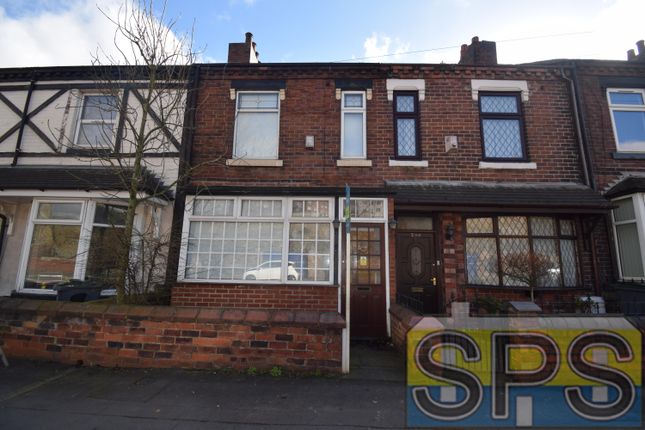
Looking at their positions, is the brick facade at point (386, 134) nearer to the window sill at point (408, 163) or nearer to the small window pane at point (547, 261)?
the window sill at point (408, 163)

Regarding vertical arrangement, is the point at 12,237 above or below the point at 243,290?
above

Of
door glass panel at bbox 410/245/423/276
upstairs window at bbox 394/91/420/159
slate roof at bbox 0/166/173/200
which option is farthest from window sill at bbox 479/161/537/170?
slate roof at bbox 0/166/173/200

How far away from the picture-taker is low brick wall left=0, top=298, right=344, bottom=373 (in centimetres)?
427

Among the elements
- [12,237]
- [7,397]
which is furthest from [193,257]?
[12,237]

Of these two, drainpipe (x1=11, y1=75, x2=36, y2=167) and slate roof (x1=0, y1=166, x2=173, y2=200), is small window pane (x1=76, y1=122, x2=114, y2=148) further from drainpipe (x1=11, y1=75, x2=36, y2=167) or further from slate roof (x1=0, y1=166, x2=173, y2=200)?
drainpipe (x1=11, y1=75, x2=36, y2=167)

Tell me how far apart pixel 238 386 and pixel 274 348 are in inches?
24.9

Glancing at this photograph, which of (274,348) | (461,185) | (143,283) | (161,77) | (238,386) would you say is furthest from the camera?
(161,77)

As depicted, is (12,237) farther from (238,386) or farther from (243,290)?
(238,386)

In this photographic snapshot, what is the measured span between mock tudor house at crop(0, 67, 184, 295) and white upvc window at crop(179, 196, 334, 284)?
1154 mm

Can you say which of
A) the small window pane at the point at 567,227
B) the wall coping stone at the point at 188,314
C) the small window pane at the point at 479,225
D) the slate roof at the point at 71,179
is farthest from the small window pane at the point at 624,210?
the slate roof at the point at 71,179

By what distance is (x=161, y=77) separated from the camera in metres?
7.58

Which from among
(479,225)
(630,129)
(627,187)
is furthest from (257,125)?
(630,129)

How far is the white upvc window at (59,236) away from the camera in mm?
7078

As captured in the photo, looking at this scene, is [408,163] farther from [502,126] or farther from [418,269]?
[502,126]
